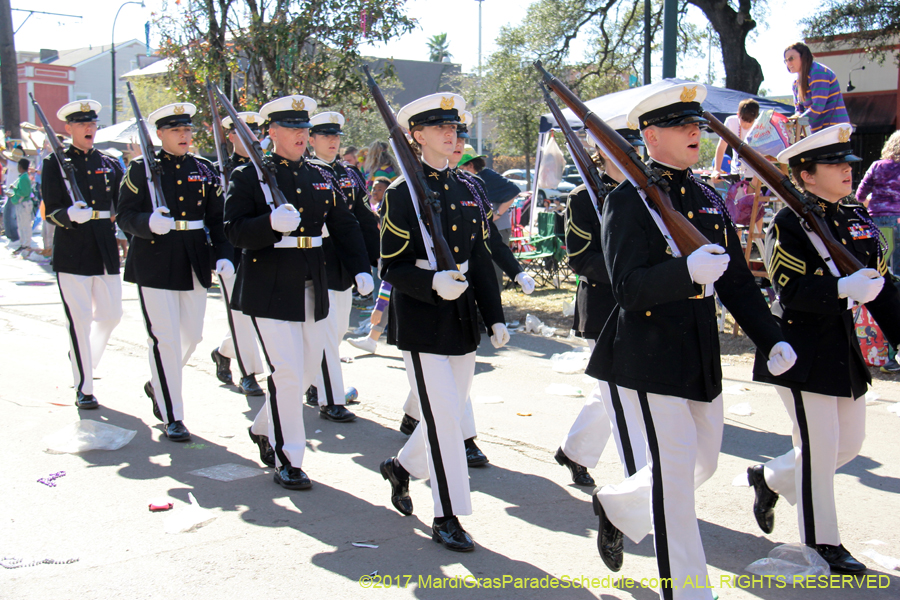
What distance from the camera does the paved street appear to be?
362 cm

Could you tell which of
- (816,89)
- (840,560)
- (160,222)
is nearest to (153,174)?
(160,222)

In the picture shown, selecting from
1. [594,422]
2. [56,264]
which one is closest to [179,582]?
[594,422]

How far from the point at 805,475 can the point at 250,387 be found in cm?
465

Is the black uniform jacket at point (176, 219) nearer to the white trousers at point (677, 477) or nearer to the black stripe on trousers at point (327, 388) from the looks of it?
the black stripe on trousers at point (327, 388)

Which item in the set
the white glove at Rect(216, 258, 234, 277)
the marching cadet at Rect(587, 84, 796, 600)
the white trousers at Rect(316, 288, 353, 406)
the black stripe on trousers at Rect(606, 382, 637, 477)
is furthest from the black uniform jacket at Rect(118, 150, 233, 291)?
the marching cadet at Rect(587, 84, 796, 600)

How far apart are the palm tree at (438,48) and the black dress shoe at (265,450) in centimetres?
7858

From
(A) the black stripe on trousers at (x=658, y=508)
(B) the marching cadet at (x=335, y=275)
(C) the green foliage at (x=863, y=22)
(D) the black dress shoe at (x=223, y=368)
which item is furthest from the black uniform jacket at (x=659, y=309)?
(C) the green foliage at (x=863, y=22)

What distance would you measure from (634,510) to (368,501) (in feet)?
5.65

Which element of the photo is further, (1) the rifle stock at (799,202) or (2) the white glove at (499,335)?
(2) the white glove at (499,335)

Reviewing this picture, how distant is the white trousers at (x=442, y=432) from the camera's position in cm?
399

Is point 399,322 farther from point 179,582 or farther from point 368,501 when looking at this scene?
point 179,582

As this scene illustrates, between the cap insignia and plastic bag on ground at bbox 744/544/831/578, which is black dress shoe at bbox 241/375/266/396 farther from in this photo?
the cap insignia

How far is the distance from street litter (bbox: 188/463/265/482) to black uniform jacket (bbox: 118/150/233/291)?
4.59 ft

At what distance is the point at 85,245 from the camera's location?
6.66 meters
